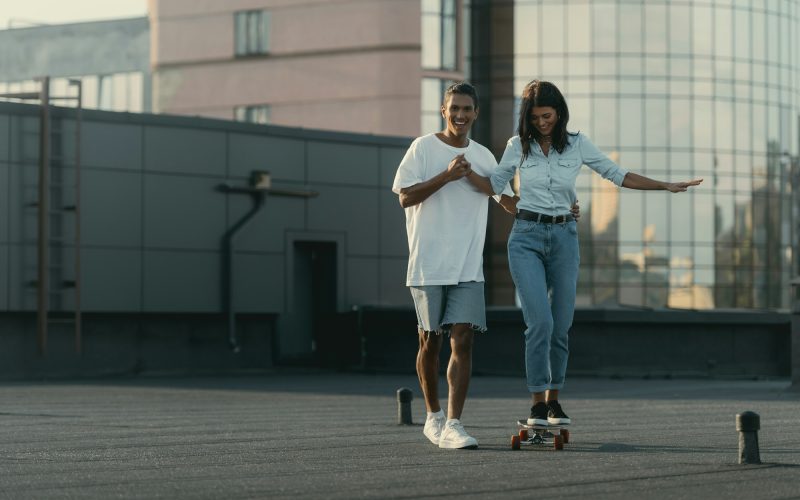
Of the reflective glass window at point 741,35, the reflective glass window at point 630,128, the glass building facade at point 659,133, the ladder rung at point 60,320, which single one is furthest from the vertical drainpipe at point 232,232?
the reflective glass window at point 741,35

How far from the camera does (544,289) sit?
371 inches

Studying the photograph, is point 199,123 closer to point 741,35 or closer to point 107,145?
point 107,145

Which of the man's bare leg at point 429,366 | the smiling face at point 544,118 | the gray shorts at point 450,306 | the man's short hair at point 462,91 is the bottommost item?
the man's bare leg at point 429,366

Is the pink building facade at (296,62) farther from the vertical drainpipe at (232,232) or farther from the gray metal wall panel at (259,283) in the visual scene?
the vertical drainpipe at (232,232)

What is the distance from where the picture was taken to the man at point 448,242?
9.38m

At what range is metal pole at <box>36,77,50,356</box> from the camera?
906 inches

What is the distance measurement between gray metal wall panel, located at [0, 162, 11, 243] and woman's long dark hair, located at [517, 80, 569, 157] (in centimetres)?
1478

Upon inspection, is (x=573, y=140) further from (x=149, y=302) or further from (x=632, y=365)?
(x=149, y=302)

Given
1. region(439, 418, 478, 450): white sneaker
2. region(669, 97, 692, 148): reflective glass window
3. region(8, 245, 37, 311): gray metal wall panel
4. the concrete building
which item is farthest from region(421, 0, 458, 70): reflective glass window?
region(439, 418, 478, 450): white sneaker

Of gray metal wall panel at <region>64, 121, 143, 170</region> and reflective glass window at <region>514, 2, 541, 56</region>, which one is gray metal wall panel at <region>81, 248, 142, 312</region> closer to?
gray metal wall panel at <region>64, 121, 143, 170</region>

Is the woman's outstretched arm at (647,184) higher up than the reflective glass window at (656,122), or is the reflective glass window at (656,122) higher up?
the reflective glass window at (656,122)

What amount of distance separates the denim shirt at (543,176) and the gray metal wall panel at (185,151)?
15.5 meters

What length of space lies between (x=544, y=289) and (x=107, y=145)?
15403 millimetres

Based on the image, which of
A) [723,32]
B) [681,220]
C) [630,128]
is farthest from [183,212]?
[723,32]
